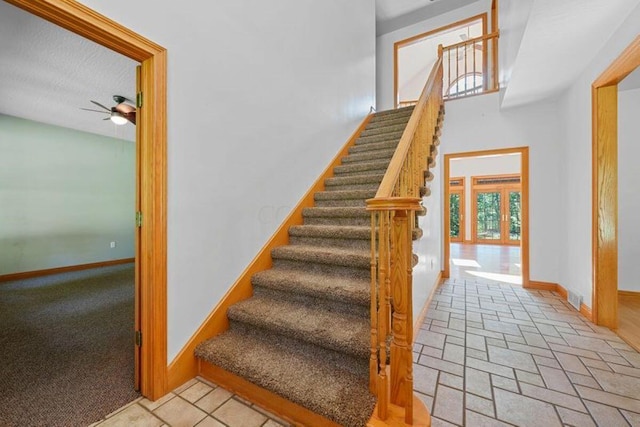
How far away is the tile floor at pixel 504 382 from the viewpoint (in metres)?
1.34

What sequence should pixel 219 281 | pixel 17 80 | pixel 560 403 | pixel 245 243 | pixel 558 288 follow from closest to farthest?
pixel 560 403 → pixel 219 281 → pixel 245 243 → pixel 17 80 → pixel 558 288

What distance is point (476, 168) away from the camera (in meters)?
8.91

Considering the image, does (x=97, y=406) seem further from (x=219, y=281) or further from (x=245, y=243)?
(x=245, y=243)

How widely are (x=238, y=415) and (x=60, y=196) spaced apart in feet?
17.9

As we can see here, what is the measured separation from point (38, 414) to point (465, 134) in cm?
518

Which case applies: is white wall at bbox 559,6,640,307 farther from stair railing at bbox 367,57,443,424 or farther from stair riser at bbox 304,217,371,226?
stair railing at bbox 367,57,443,424

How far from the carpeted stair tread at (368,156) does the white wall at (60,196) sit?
480cm

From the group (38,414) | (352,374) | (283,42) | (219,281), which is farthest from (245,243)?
(283,42)

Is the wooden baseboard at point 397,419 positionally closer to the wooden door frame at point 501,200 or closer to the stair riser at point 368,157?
the stair riser at point 368,157

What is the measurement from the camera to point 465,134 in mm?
4094

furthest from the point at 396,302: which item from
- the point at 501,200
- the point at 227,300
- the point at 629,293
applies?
the point at 501,200

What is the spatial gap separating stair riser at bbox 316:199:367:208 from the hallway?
1305 millimetres

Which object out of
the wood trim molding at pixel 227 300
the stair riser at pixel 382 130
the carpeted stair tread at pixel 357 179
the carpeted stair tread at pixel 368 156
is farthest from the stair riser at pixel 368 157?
the wood trim molding at pixel 227 300

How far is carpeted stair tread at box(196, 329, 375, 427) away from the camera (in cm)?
118
